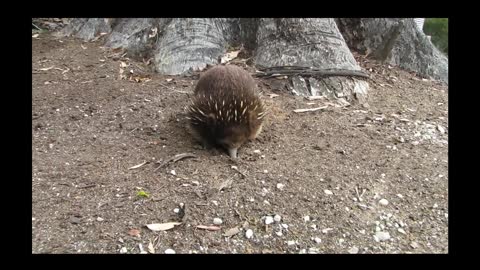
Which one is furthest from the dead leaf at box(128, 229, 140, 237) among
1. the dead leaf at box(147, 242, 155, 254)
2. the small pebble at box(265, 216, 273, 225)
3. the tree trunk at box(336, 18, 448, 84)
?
the tree trunk at box(336, 18, 448, 84)

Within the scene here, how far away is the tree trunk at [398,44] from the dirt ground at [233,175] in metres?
0.82

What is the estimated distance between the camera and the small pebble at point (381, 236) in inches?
96.4

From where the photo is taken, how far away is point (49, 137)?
3.36m

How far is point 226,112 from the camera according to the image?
3.38 m

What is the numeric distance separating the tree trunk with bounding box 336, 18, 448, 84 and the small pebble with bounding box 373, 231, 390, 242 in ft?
10.00

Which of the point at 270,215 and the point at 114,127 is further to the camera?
the point at 114,127

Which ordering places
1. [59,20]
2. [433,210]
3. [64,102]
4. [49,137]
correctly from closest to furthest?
[433,210] → [49,137] → [64,102] → [59,20]

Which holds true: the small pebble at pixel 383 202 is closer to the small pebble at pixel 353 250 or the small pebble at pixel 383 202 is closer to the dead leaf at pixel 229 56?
the small pebble at pixel 353 250

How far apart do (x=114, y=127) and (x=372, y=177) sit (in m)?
1.99

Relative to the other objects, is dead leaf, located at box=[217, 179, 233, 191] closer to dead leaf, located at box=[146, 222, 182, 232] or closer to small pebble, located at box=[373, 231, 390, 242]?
dead leaf, located at box=[146, 222, 182, 232]

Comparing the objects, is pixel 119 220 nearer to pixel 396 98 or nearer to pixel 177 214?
pixel 177 214

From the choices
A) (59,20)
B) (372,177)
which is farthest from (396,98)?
(59,20)

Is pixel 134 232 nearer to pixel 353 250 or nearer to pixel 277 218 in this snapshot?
pixel 277 218

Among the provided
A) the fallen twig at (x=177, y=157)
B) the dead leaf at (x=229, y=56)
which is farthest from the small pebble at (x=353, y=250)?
the dead leaf at (x=229, y=56)
